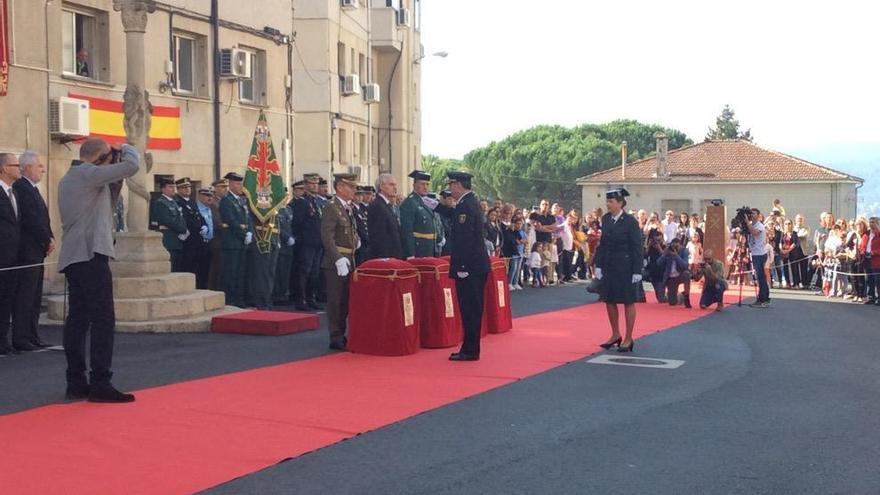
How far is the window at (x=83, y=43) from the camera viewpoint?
19625mm

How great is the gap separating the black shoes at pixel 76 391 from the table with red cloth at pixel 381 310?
3.78m

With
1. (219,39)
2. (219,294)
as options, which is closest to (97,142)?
(219,294)

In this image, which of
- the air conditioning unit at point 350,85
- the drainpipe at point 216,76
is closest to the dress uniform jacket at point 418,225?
the drainpipe at point 216,76

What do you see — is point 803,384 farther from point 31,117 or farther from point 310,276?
point 31,117

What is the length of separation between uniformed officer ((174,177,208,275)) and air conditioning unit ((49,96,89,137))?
3.29 metres

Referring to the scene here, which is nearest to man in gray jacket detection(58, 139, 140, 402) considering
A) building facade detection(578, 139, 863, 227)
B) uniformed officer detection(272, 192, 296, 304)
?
uniformed officer detection(272, 192, 296, 304)

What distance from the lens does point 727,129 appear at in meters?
119

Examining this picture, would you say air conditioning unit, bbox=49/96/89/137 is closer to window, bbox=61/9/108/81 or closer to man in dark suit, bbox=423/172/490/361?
window, bbox=61/9/108/81

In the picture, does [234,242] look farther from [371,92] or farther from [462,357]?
[371,92]

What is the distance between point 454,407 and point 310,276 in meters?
9.09

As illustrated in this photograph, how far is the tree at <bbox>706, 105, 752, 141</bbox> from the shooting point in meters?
119

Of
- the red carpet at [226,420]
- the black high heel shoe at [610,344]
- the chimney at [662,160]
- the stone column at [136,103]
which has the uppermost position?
the chimney at [662,160]

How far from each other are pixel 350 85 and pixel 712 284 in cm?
1884

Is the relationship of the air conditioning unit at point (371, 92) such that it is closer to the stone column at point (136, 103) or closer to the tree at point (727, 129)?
the stone column at point (136, 103)
